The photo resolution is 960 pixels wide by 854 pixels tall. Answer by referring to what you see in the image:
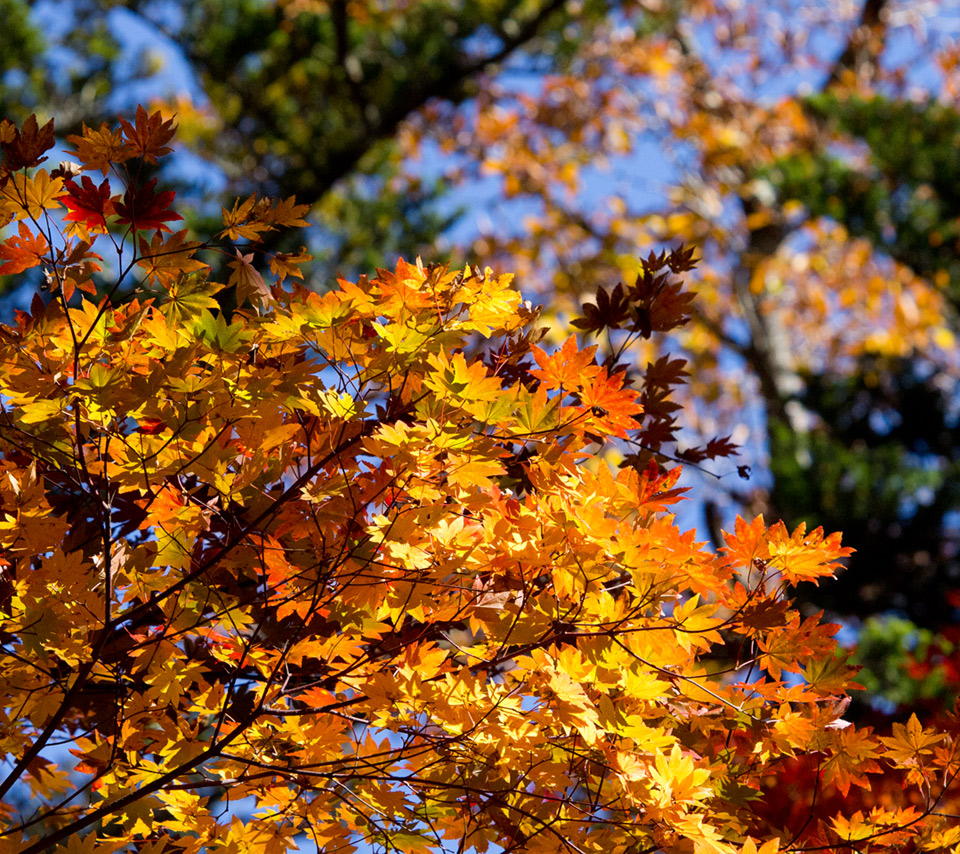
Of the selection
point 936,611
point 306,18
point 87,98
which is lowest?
point 936,611

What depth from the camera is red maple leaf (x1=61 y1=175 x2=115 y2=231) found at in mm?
1339

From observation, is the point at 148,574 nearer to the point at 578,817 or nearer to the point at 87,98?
the point at 578,817

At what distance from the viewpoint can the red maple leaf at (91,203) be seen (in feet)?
4.39

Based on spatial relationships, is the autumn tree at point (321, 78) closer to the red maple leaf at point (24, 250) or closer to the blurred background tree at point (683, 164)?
the blurred background tree at point (683, 164)

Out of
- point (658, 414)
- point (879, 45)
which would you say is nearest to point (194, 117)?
point (879, 45)

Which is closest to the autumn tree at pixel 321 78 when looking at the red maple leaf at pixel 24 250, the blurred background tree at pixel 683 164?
the blurred background tree at pixel 683 164

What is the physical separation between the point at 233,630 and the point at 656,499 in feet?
2.29

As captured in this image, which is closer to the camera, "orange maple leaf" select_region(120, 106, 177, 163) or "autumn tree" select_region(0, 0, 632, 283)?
"orange maple leaf" select_region(120, 106, 177, 163)

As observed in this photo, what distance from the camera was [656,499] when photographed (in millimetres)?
1285

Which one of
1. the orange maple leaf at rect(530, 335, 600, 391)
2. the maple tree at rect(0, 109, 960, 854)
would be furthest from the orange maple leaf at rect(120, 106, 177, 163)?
the orange maple leaf at rect(530, 335, 600, 391)

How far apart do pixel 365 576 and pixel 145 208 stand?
2.12 ft

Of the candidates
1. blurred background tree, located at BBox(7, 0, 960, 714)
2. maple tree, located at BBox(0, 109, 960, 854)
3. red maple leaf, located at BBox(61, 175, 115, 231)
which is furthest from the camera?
blurred background tree, located at BBox(7, 0, 960, 714)

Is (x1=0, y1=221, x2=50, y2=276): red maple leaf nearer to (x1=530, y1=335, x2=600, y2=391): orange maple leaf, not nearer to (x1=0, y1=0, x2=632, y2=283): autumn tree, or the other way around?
(x1=530, y1=335, x2=600, y2=391): orange maple leaf

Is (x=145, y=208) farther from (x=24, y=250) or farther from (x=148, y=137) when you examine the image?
(x=24, y=250)
